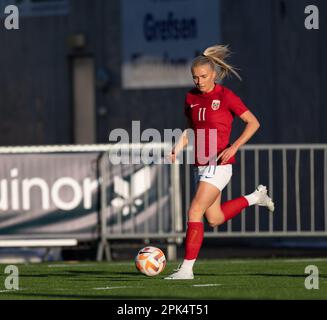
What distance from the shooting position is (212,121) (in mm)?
12195

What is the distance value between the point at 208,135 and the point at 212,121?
0.44ft

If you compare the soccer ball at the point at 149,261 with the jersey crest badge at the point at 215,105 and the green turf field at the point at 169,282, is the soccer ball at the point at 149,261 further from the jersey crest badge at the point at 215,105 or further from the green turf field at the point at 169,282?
the jersey crest badge at the point at 215,105

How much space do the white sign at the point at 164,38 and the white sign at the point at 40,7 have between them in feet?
4.86

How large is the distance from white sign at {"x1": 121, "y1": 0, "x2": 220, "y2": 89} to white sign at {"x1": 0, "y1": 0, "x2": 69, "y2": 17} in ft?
4.86

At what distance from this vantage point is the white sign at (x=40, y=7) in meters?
25.8

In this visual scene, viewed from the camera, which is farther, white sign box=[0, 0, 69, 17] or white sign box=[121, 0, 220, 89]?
white sign box=[0, 0, 69, 17]

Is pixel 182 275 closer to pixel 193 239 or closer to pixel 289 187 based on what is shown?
pixel 193 239

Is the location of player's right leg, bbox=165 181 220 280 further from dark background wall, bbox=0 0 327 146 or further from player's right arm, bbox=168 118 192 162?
dark background wall, bbox=0 0 327 146

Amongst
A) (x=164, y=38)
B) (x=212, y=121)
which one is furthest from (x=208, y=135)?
(x=164, y=38)

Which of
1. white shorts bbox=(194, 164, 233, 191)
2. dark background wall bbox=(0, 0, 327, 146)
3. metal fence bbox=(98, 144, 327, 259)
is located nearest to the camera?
white shorts bbox=(194, 164, 233, 191)

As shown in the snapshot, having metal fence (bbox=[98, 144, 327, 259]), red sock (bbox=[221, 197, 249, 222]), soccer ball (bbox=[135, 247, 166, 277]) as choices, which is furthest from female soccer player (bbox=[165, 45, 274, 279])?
metal fence (bbox=[98, 144, 327, 259])

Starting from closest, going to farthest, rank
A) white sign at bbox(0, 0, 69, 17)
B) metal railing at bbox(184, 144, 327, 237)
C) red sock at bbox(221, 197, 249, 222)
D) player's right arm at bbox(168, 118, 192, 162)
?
player's right arm at bbox(168, 118, 192, 162) < red sock at bbox(221, 197, 249, 222) < metal railing at bbox(184, 144, 327, 237) < white sign at bbox(0, 0, 69, 17)

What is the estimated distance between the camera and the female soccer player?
39.4 feet
